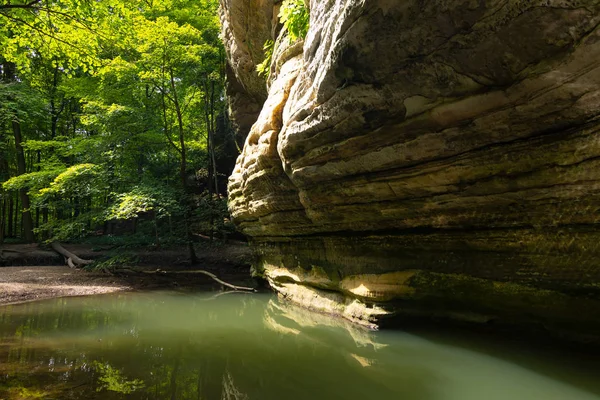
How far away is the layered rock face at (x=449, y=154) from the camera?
137 inches

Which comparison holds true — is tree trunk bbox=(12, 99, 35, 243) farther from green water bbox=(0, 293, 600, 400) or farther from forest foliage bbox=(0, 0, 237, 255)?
green water bbox=(0, 293, 600, 400)

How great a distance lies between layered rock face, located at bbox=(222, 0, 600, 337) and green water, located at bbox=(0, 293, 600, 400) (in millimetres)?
948

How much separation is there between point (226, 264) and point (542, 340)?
1223 centimetres

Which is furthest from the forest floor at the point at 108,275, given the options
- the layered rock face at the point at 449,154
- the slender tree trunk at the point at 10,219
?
the slender tree trunk at the point at 10,219

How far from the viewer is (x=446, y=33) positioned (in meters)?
3.65

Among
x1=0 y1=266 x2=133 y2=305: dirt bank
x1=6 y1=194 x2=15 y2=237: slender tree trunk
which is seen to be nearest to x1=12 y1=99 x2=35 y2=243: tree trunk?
x1=0 y1=266 x2=133 y2=305: dirt bank

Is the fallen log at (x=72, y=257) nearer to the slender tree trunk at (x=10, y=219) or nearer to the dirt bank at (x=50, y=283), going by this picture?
the dirt bank at (x=50, y=283)

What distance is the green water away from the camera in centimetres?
370

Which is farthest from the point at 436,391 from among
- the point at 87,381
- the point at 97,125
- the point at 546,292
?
the point at 97,125

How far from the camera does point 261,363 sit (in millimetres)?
4684

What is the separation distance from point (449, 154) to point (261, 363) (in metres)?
3.81

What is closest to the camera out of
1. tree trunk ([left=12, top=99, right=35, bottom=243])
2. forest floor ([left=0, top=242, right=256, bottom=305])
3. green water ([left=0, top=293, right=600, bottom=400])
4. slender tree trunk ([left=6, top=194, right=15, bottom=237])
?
green water ([left=0, top=293, right=600, bottom=400])

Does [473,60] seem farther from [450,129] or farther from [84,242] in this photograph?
[84,242]

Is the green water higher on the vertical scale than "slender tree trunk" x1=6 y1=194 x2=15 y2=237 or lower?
lower
